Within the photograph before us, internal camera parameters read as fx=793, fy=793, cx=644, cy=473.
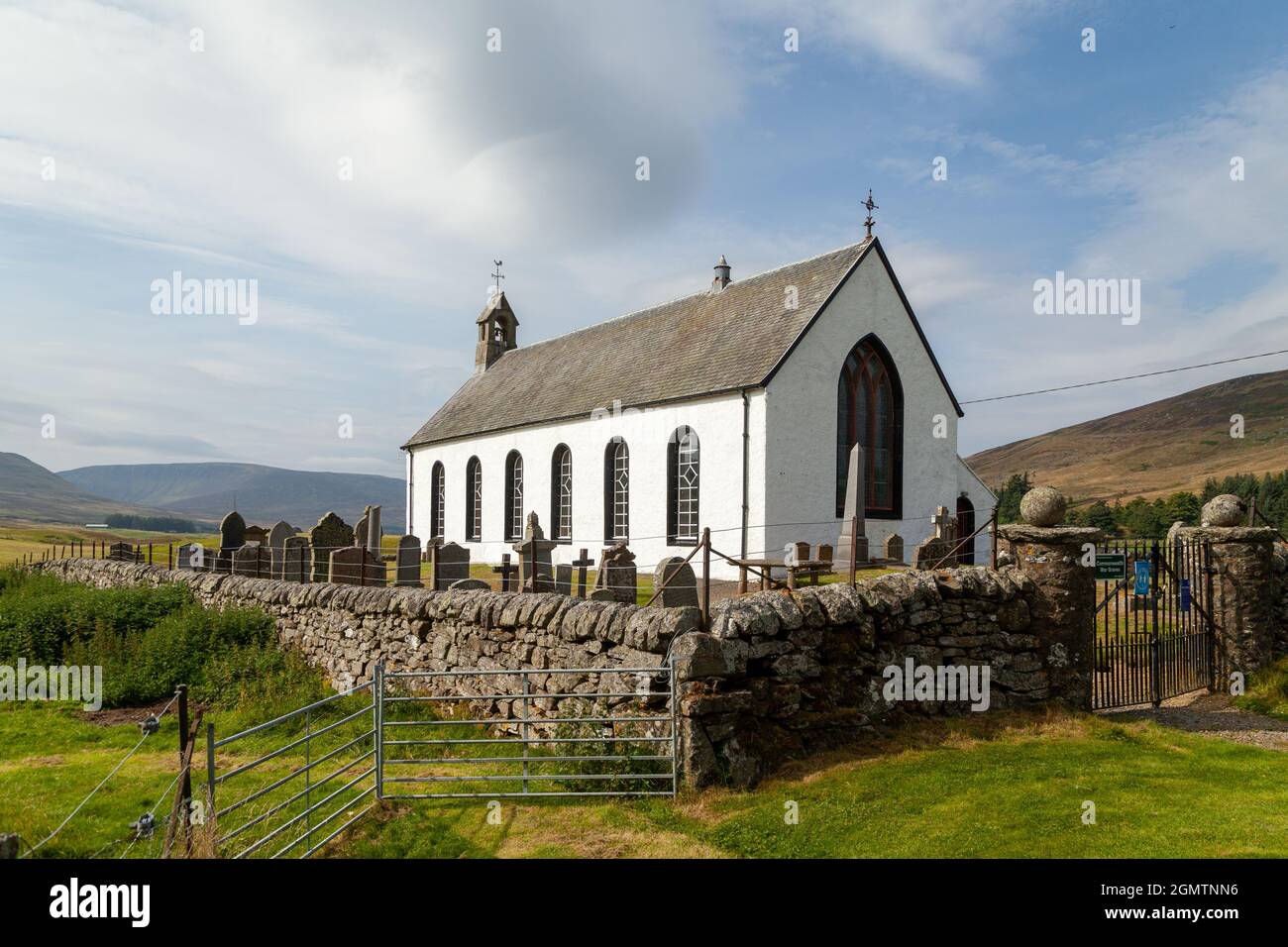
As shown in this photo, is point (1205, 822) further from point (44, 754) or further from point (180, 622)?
point (180, 622)

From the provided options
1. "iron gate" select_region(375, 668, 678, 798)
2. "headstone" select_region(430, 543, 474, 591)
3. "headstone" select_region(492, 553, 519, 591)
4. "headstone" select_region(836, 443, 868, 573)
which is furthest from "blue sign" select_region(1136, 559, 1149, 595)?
"headstone" select_region(430, 543, 474, 591)

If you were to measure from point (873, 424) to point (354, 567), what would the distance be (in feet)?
50.2

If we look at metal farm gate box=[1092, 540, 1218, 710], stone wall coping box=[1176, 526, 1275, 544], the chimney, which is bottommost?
metal farm gate box=[1092, 540, 1218, 710]

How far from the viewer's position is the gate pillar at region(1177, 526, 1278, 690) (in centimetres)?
1255

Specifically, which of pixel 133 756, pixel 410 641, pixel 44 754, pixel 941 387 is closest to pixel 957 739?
pixel 410 641

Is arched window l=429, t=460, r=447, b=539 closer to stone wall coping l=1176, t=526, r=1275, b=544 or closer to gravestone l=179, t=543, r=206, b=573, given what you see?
gravestone l=179, t=543, r=206, b=573

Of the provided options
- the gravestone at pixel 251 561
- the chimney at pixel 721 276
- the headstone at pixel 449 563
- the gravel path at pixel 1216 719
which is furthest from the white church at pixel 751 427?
the gravel path at pixel 1216 719

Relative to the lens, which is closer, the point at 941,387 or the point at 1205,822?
the point at 1205,822

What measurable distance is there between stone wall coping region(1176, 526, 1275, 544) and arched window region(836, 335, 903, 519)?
10375mm

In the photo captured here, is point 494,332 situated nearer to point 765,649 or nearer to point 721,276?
point 721,276

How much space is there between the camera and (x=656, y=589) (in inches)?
422

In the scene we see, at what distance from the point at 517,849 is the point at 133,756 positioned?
7.10 m

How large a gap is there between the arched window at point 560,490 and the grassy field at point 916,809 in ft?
62.2

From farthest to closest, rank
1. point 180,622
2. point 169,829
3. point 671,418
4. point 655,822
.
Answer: point 671,418
point 180,622
point 655,822
point 169,829
